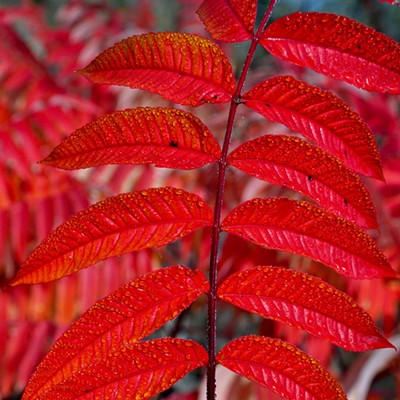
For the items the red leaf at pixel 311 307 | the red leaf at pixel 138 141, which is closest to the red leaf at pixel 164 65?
the red leaf at pixel 138 141

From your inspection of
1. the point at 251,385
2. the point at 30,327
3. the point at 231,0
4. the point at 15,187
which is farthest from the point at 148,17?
the point at 231,0

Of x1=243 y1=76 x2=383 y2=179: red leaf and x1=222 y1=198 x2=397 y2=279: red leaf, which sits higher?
x1=243 y1=76 x2=383 y2=179: red leaf

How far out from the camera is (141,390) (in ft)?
1.17

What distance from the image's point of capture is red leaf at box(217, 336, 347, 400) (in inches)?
13.9

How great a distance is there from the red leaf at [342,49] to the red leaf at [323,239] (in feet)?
0.26

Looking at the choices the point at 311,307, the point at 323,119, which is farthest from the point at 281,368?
the point at 323,119

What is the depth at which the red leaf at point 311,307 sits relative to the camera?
14.0 inches

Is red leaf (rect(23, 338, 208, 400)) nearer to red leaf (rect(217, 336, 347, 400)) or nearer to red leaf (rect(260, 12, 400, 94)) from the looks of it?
red leaf (rect(217, 336, 347, 400))

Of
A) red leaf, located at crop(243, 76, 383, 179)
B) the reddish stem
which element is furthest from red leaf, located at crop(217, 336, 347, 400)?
red leaf, located at crop(243, 76, 383, 179)

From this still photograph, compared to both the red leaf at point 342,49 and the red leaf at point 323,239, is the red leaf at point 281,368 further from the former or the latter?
the red leaf at point 342,49

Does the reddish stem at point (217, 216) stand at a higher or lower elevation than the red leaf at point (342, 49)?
lower

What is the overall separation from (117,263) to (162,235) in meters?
0.62

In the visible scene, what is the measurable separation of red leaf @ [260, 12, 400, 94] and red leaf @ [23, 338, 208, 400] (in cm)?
19

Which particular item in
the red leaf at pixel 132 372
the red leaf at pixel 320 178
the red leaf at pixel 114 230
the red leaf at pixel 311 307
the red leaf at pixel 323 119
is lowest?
the red leaf at pixel 132 372
